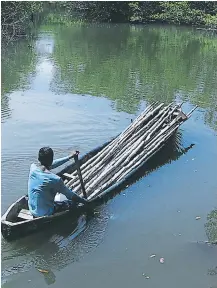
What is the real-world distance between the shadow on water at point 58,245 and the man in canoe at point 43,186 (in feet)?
1.27

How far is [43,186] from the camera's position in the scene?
5.79m

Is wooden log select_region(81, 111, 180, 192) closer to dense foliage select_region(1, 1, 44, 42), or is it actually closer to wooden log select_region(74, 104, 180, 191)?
wooden log select_region(74, 104, 180, 191)

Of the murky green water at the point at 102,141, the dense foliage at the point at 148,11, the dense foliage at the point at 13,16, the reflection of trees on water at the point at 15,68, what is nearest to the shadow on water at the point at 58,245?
the murky green water at the point at 102,141

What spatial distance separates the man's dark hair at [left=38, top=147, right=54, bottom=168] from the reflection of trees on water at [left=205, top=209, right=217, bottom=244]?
8.46 ft

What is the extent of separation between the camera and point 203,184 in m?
8.16

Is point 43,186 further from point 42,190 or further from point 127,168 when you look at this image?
point 127,168

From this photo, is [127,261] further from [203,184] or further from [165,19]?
[165,19]

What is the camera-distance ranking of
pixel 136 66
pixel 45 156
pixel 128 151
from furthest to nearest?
pixel 136 66
pixel 128 151
pixel 45 156

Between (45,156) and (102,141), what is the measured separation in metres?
4.05

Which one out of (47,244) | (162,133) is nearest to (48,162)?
(47,244)

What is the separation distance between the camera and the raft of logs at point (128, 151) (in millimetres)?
7308

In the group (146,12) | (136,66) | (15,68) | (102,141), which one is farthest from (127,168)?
(146,12)

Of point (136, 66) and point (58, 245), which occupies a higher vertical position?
point (136, 66)

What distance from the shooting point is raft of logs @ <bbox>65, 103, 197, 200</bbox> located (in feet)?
24.0
